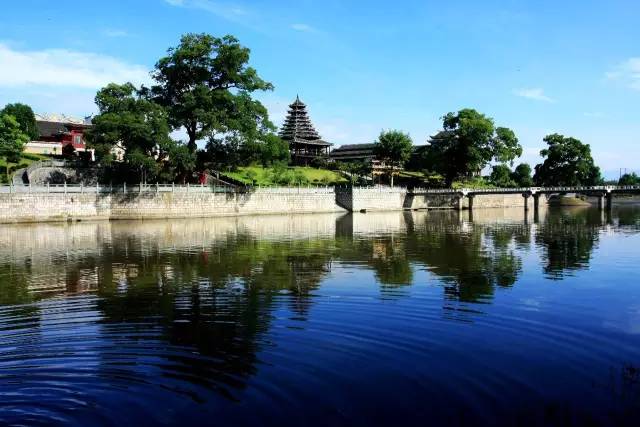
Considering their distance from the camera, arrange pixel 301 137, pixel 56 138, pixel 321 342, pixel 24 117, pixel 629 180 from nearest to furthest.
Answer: pixel 321 342 < pixel 24 117 < pixel 56 138 < pixel 301 137 < pixel 629 180

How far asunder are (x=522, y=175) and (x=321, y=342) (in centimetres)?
11557

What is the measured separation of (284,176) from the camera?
74.4 m

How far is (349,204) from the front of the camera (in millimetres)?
69250

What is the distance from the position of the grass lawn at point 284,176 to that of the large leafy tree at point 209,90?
46.0ft

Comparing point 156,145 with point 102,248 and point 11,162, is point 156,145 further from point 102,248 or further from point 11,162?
point 102,248

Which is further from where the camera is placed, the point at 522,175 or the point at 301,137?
the point at 522,175

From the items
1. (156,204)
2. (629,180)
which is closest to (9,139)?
(156,204)

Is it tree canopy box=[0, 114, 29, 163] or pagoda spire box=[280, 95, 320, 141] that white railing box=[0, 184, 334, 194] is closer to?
tree canopy box=[0, 114, 29, 163]

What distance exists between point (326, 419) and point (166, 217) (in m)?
47.8

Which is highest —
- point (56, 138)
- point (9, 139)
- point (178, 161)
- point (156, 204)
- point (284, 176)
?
point (56, 138)

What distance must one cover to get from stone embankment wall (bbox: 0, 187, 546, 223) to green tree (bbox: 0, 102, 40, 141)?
25.0 m

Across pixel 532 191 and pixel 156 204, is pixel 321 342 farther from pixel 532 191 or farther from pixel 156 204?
pixel 532 191

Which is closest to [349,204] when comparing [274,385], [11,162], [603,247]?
[11,162]

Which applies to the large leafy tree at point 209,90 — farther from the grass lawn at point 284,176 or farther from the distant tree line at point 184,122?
the grass lawn at point 284,176
